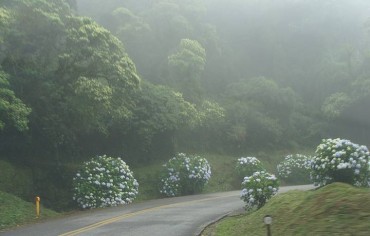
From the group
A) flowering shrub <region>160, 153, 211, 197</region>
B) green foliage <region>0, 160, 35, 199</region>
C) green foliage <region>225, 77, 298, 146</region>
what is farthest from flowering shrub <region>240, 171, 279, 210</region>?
green foliage <region>225, 77, 298, 146</region>

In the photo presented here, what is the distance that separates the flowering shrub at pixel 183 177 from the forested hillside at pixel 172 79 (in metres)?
3.25

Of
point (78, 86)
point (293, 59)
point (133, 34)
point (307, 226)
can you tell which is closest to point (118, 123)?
point (78, 86)

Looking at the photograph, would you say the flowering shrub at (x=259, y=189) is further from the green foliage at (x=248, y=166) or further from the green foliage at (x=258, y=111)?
the green foliage at (x=258, y=111)

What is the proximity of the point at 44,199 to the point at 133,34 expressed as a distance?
67.1ft

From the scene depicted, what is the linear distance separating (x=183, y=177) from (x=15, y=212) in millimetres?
12774

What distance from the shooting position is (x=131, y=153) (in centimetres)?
3312

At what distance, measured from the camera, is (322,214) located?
878 cm

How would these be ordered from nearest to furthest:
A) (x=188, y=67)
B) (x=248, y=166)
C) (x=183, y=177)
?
(x=183, y=177)
(x=248, y=166)
(x=188, y=67)

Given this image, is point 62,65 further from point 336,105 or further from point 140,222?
point 336,105

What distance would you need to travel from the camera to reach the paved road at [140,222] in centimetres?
1320

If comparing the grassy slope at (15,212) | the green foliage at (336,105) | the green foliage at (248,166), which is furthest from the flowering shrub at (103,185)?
the green foliage at (336,105)

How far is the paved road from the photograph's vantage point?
13.2 metres

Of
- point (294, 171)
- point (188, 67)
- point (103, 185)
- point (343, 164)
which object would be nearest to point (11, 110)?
point (103, 185)

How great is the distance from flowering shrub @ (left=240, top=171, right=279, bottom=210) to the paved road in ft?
4.34
